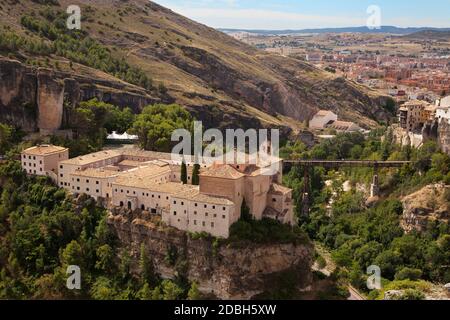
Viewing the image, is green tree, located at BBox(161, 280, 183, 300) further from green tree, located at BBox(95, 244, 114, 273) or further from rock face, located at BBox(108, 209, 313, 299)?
green tree, located at BBox(95, 244, 114, 273)

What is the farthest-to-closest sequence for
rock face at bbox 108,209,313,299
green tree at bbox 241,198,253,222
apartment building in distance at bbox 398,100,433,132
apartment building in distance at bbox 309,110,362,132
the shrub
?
apartment building in distance at bbox 309,110,362,132, apartment building in distance at bbox 398,100,433,132, the shrub, green tree at bbox 241,198,253,222, rock face at bbox 108,209,313,299

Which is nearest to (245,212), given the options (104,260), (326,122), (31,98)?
(104,260)

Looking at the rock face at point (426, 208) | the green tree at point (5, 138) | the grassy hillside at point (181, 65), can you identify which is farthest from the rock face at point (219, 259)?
the grassy hillside at point (181, 65)

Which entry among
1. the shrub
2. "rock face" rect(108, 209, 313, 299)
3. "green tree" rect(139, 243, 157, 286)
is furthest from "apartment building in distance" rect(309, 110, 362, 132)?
"green tree" rect(139, 243, 157, 286)

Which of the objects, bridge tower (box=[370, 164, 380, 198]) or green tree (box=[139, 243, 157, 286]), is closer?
green tree (box=[139, 243, 157, 286])
